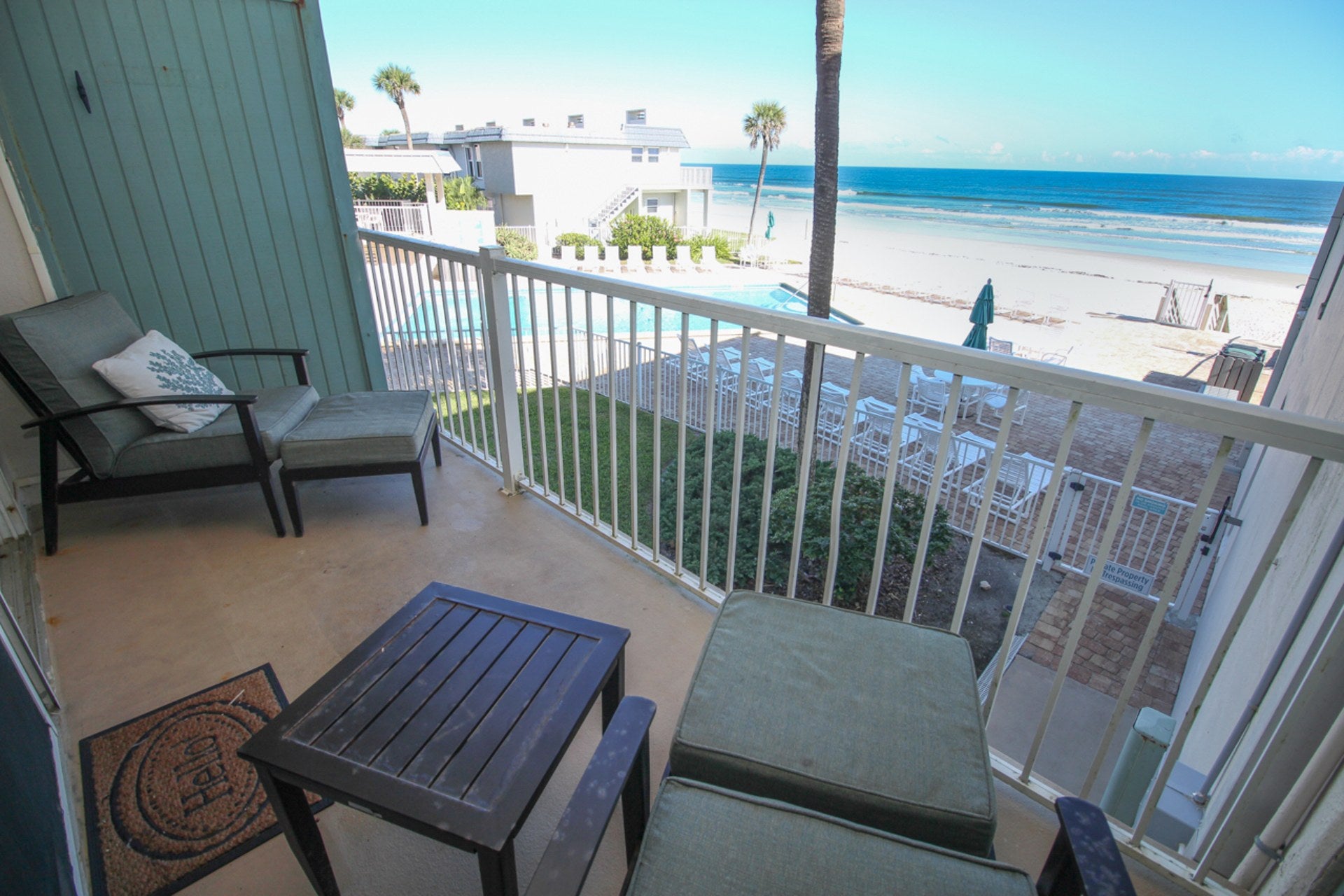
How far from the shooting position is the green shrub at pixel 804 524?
4.32 metres

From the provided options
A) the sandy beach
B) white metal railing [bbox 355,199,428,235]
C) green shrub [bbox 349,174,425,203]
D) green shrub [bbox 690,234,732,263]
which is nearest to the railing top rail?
the sandy beach

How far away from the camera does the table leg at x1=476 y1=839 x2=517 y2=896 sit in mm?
1006

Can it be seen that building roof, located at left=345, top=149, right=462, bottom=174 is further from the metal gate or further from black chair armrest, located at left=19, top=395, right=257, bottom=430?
the metal gate

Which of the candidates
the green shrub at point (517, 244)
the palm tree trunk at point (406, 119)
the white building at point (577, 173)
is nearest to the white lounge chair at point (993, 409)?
the green shrub at point (517, 244)

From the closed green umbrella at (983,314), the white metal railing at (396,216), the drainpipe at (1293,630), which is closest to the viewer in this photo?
the drainpipe at (1293,630)

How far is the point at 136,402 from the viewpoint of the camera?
A: 232 cm

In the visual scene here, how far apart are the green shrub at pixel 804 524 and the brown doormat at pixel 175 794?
2834mm

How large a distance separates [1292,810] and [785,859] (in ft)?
3.38

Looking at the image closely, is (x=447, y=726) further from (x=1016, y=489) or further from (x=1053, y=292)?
(x=1053, y=292)

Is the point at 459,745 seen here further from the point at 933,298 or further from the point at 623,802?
the point at 933,298

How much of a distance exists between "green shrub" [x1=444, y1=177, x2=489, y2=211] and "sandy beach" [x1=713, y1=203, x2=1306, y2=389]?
1054 cm

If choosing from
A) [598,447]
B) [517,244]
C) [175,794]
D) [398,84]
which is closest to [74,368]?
[175,794]

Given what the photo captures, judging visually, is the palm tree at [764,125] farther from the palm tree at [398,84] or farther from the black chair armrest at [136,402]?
the black chair armrest at [136,402]

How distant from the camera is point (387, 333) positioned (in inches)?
157
